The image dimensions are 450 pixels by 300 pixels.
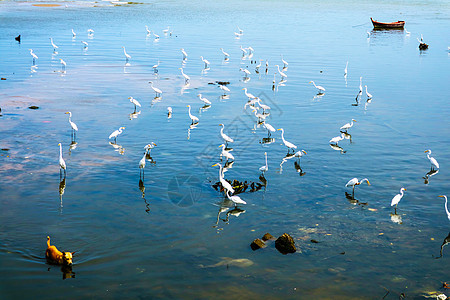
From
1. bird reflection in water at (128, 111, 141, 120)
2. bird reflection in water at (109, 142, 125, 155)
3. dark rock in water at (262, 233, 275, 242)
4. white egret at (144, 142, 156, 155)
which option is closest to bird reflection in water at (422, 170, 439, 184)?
dark rock in water at (262, 233, 275, 242)

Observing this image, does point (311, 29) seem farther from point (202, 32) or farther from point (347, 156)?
point (347, 156)

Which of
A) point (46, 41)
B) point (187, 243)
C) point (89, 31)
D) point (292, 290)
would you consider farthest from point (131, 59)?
point (292, 290)

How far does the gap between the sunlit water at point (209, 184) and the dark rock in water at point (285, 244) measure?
0.18 m

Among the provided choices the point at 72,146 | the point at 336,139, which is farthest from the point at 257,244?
the point at 72,146

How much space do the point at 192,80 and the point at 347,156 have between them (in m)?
17.6

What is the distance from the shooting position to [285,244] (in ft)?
43.2

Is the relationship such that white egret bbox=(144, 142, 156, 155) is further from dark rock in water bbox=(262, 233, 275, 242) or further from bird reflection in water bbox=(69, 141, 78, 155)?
dark rock in water bbox=(262, 233, 275, 242)

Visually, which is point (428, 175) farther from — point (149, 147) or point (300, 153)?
point (149, 147)

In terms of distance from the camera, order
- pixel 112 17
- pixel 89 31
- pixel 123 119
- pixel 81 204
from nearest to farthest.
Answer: pixel 81 204 → pixel 123 119 → pixel 89 31 → pixel 112 17

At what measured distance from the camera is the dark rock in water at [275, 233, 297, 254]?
13.1 m

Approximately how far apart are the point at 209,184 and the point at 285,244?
522 cm

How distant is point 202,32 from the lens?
6375cm

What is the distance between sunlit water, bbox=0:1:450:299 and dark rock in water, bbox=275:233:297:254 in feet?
0.59

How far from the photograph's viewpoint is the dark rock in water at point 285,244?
13148mm
